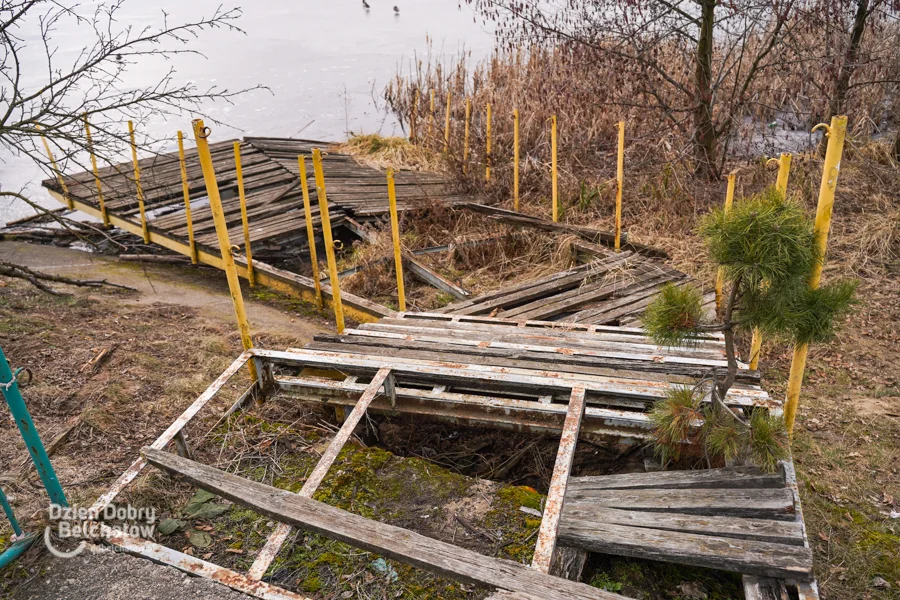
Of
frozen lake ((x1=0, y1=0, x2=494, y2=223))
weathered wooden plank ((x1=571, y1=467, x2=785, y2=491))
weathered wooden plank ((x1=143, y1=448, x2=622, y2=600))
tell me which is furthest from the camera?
frozen lake ((x1=0, y1=0, x2=494, y2=223))

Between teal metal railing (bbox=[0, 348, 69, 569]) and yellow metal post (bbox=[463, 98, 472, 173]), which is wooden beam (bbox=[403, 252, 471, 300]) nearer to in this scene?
yellow metal post (bbox=[463, 98, 472, 173])

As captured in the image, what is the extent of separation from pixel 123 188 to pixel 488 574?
9215 millimetres

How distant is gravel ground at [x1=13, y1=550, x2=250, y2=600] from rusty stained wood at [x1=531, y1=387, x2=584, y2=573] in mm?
1141

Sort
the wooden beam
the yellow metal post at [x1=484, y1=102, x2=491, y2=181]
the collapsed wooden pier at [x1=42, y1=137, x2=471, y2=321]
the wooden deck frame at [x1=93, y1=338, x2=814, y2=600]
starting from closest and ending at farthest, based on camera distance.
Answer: the wooden deck frame at [x1=93, y1=338, x2=814, y2=600] < the wooden beam < the collapsed wooden pier at [x1=42, y1=137, x2=471, y2=321] < the yellow metal post at [x1=484, y1=102, x2=491, y2=181]

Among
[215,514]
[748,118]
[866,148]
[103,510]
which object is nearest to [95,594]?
[103,510]

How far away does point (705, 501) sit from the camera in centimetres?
287

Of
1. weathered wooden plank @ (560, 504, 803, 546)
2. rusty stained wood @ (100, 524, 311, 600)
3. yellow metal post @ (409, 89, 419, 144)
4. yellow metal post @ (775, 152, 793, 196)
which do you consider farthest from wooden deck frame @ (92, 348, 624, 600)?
yellow metal post @ (409, 89, 419, 144)

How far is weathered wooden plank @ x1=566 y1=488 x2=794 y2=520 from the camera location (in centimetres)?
280

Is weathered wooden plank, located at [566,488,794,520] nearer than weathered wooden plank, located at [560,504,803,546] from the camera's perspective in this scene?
No

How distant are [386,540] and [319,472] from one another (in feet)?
2.06

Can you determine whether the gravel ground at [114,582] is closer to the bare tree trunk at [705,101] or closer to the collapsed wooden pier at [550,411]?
the collapsed wooden pier at [550,411]

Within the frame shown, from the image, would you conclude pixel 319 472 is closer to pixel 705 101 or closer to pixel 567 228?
pixel 567 228

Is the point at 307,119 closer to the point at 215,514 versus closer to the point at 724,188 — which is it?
the point at 724,188

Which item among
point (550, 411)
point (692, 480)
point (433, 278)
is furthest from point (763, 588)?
point (433, 278)
